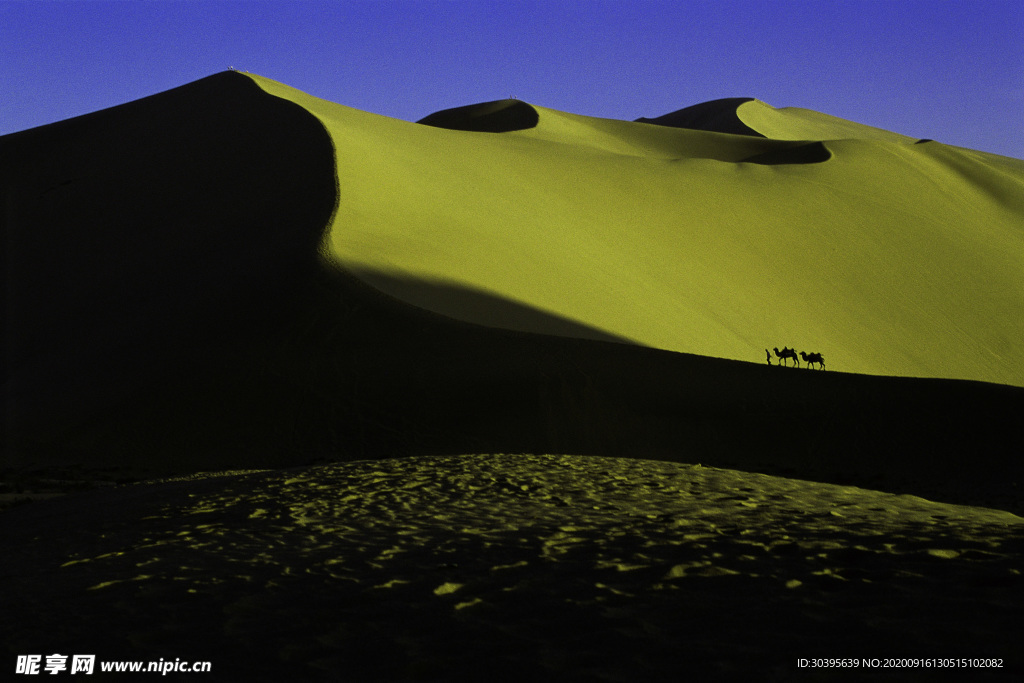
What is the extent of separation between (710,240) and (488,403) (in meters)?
18.6

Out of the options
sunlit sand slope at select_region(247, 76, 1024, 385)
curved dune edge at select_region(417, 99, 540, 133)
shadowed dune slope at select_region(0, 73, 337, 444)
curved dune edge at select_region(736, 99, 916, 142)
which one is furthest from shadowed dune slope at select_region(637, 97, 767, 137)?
shadowed dune slope at select_region(0, 73, 337, 444)

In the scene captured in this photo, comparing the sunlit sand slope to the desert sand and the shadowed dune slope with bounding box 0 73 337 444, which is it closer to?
the desert sand

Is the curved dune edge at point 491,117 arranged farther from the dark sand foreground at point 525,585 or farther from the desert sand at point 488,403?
the dark sand foreground at point 525,585

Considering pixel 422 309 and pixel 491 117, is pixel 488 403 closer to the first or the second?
pixel 422 309

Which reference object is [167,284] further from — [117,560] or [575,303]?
[117,560]

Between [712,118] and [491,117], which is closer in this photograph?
[491,117]

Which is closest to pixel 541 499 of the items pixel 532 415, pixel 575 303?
pixel 532 415

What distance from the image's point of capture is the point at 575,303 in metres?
21.5

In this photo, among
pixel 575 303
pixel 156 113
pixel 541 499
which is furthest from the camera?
pixel 156 113

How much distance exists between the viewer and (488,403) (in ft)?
46.8

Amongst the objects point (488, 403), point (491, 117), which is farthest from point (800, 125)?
point (488, 403)

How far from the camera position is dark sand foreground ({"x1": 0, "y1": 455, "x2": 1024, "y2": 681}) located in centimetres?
405

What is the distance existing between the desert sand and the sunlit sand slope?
16 cm

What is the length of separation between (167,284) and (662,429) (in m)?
11.9
